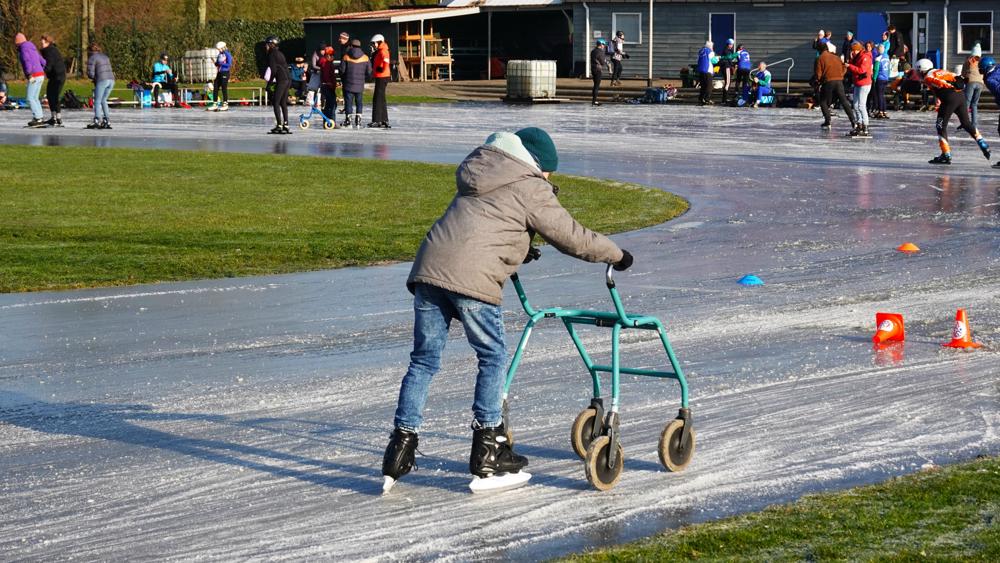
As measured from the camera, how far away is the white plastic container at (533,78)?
45.9 metres

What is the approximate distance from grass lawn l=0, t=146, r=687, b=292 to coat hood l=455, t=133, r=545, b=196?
23.1 ft

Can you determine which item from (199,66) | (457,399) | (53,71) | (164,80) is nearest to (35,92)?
(53,71)

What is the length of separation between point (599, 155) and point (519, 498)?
805 inches

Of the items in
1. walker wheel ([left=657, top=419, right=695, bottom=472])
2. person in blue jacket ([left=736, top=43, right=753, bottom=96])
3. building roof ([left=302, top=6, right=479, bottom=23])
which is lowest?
walker wheel ([left=657, top=419, right=695, bottom=472])

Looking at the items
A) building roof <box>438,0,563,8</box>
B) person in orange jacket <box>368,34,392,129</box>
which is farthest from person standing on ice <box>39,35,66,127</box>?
building roof <box>438,0,563,8</box>

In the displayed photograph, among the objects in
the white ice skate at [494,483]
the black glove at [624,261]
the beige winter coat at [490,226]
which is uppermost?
the beige winter coat at [490,226]

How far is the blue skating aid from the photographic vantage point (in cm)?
1241

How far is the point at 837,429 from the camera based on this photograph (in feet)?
25.1

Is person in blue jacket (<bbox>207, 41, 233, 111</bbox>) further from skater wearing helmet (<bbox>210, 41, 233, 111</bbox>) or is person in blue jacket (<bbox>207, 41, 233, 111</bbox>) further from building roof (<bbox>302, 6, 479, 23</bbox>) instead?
building roof (<bbox>302, 6, 479, 23</bbox>)

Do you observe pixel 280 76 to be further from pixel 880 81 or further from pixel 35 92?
pixel 880 81

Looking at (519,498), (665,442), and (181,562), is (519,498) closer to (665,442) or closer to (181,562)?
(665,442)

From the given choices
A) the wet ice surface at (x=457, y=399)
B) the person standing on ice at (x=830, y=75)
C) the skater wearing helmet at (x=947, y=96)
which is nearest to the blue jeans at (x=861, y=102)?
the person standing on ice at (x=830, y=75)

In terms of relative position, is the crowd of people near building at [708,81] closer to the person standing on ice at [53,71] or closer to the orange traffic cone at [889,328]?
the person standing on ice at [53,71]

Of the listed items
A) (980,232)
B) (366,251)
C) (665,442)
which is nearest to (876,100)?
(980,232)
